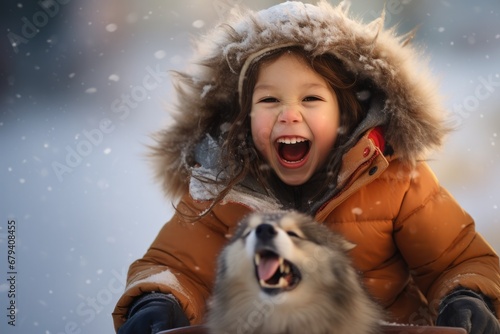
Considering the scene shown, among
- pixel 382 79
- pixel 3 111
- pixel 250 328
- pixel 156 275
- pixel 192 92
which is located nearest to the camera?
pixel 250 328

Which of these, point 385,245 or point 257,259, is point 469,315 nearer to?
point 385,245

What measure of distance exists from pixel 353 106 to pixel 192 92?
58 centimetres

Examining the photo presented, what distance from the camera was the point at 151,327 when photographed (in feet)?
5.54

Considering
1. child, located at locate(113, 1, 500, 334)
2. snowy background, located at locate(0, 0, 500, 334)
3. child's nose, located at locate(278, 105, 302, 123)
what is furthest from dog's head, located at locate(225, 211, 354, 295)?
snowy background, located at locate(0, 0, 500, 334)

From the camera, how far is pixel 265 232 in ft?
4.65

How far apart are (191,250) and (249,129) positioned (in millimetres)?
475

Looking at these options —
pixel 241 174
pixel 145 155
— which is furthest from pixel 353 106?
pixel 145 155

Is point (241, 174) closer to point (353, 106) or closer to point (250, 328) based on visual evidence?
point (353, 106)

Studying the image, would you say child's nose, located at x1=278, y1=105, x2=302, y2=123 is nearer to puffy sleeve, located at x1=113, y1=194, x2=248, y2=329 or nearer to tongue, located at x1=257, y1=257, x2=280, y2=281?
puffy sleeve, located at x1=113, y1=194, x2=248, y2=329

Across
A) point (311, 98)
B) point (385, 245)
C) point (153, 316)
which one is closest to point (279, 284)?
point (153, 316)

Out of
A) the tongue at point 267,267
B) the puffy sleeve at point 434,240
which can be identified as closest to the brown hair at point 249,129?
the puffy sleeve at point 434,240

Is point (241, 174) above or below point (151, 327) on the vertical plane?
above

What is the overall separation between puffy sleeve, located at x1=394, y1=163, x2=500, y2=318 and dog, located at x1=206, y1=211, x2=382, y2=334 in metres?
0.51

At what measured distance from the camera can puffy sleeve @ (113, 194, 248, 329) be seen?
6.61ft
